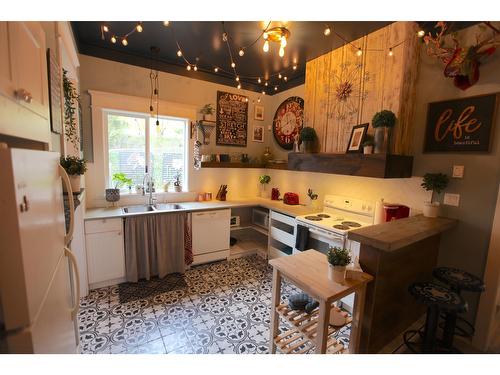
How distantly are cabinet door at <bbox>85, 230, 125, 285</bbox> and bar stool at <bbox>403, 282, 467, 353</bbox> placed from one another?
2853mm

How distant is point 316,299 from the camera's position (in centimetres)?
133

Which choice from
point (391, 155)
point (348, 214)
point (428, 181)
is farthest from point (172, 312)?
point (428, 181)

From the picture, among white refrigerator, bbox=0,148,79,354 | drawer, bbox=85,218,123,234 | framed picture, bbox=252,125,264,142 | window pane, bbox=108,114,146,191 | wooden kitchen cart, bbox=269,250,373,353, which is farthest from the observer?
framed picture, bbox=252,125,264,142

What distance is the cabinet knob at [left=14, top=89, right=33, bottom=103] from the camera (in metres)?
0.88

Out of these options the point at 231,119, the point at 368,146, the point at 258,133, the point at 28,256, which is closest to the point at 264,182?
the point at 258,133

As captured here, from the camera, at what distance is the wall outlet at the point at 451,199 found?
6.35 ft

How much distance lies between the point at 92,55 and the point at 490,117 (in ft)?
13.4

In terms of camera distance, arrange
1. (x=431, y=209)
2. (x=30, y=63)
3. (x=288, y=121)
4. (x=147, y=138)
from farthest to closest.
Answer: (x=288, y=121) < (x=147, y=138) < (x=431, y=209) < (x=30, y=63)

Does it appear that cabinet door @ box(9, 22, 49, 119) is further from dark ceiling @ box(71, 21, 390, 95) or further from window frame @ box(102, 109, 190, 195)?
window frame @ box(102, 109, 190, 195)

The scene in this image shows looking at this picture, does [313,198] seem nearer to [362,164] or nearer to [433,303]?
[362,164]

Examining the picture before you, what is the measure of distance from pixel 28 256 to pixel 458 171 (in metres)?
2.78

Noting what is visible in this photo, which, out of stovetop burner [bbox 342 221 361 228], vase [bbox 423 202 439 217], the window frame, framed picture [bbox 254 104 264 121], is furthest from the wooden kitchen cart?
framed picture [bbox 254 104 264 121]

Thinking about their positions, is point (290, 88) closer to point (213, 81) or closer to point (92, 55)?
point (213, 81)
